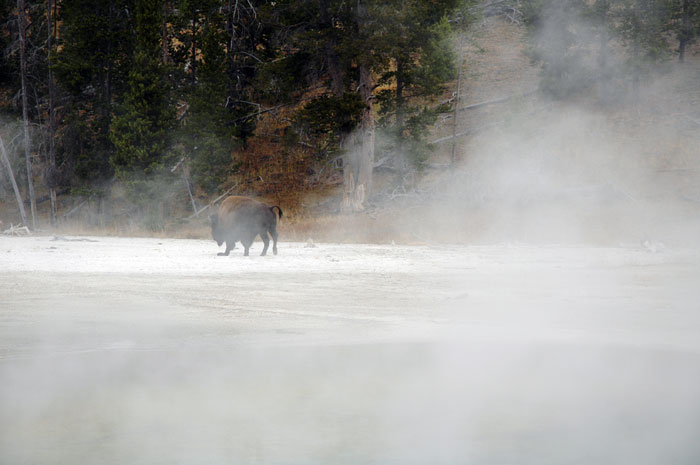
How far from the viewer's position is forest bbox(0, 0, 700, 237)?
24.4 m

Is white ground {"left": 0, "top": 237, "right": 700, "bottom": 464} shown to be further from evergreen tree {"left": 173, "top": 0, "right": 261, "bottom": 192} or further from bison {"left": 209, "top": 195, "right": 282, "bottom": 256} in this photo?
evergreen tree {"left": 173, "top": 0, "right": 261, "bottom": 192}

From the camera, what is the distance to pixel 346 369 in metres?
5.91

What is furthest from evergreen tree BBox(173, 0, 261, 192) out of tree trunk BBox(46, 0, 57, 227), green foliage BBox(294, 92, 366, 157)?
tree trunk BBox(46, 0, 57, 227)

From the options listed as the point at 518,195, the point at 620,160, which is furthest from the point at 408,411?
the point at 620,160

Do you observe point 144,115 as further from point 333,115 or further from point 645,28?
point 645,28

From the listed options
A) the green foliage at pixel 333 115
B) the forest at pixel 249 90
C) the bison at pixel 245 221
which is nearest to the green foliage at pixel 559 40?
the forest at pixel 249 90

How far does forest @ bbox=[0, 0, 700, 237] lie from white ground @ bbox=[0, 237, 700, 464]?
1392 centimetres

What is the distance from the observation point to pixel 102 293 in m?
9.38

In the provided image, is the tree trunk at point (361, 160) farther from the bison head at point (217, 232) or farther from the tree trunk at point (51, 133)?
the tree trunk at point (51, 133)

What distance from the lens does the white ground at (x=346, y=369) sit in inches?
167

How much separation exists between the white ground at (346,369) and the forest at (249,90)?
45.7 ft

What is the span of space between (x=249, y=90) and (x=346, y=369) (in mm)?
23703

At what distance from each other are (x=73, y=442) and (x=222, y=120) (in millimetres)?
22458

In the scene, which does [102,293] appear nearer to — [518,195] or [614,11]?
[518,195]
